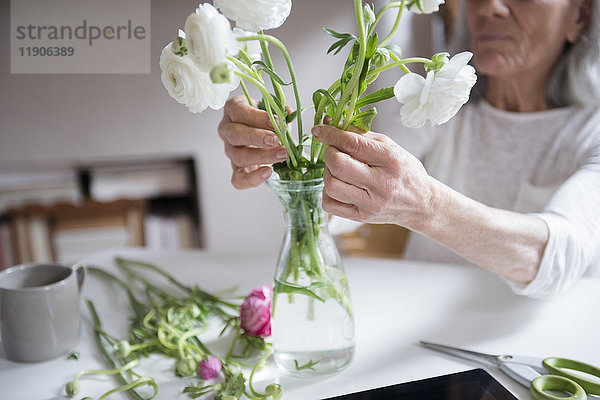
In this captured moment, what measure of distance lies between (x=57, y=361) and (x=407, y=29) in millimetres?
686

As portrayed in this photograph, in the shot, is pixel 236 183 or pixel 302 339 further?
pixel 236 183

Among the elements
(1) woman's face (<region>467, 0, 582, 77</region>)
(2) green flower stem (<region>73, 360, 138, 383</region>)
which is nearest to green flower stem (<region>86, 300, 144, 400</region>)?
(2) green flower stem (<region>73, 360, 138, 383</region>)

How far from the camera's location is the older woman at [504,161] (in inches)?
19.5

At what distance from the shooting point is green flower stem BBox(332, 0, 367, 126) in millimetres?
433

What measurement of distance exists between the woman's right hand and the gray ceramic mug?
0.23 metres

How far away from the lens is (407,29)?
88 centimetres

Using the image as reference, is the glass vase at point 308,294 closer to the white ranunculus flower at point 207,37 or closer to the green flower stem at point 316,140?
the green flower stem at point 316,140

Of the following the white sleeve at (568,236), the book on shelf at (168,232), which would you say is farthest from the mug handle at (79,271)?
the book on shelf at (168,232)

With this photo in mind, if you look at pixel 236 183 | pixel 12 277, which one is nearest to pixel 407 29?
pixel 236 183

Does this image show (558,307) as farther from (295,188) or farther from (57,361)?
(57,361)

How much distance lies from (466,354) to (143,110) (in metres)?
0.56

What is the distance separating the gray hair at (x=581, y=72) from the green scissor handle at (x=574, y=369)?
0.59 meters

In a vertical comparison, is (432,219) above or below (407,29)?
below

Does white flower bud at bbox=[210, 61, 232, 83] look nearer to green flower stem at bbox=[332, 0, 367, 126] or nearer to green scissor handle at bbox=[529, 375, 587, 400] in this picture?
green flower stem at bbox=[332, 0, 367, 126]
